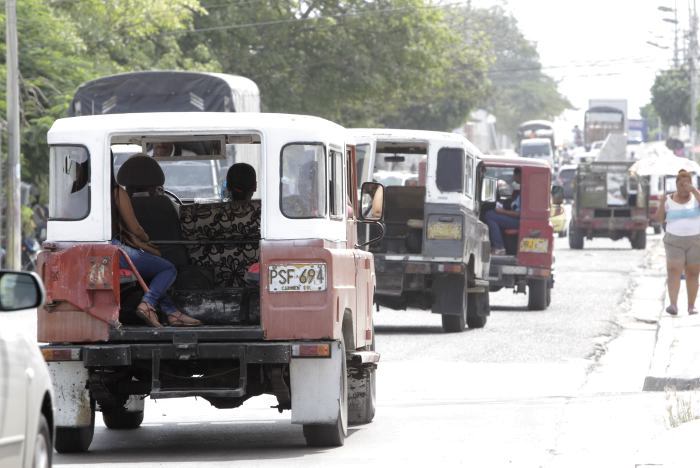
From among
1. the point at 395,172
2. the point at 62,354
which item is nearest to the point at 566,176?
the point at 395,172

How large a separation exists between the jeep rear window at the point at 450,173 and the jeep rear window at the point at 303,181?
9.90 m

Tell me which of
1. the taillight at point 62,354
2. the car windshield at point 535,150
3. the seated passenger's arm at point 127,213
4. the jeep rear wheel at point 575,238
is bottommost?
the jeep rear wheel at point 575,238

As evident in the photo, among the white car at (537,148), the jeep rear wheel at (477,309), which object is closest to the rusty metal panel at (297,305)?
the jeep rear wheel at (477,309)

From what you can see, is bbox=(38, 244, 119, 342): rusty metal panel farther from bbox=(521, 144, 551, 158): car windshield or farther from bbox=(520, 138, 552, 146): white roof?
bbox=(520, 138, 552, 146): white roof

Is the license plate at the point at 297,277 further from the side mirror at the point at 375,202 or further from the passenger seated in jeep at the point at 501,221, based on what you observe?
the passenger seated in jeep at the point at 501,221

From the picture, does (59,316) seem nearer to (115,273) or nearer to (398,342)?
(115,273)

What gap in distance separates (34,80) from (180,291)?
23503 mm

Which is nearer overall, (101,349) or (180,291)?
(101,349)

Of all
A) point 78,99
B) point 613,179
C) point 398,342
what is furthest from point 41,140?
point 613,179

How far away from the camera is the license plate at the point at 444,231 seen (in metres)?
20.7

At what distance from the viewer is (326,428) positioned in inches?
424

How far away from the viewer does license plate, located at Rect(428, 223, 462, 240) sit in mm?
20703

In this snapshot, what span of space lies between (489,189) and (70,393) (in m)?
13.3

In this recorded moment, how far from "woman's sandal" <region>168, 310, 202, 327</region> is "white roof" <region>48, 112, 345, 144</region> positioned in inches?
46.5
